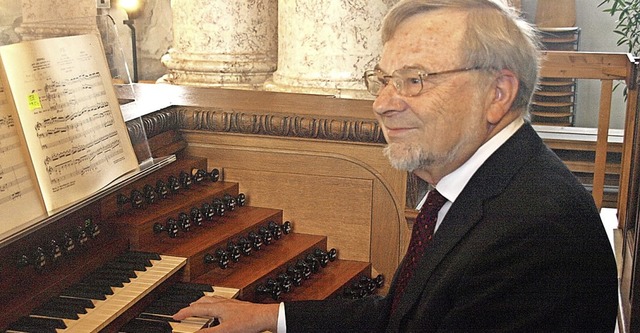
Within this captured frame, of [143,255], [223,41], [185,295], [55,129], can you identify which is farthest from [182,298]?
[223,41]

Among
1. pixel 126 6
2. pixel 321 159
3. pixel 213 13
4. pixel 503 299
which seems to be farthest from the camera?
pixel 126 6

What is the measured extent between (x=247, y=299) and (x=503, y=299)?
129cm

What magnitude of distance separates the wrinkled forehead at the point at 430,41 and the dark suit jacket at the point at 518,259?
0.23 metres

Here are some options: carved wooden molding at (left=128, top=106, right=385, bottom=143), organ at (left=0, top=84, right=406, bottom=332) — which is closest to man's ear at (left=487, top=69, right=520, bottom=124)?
organ at (left=0, top=84, right=406, bottom=332)

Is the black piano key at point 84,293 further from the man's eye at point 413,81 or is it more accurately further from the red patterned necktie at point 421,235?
the man's eye at point 413,81

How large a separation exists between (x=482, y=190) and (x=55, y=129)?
1280 mm

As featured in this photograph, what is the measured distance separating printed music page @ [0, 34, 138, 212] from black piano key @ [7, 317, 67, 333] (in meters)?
0.31

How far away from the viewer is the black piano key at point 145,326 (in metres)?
2.47

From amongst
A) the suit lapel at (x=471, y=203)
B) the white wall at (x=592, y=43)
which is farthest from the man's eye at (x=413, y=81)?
the white wall at (x=592, y=43)

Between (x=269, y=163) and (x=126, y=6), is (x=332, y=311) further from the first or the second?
(x=126, y=6)

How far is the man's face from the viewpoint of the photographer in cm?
199

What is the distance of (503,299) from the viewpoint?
1.79 m

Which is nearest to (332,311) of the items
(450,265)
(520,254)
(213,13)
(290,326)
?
(290,326)

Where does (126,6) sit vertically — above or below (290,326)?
above
